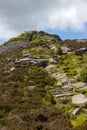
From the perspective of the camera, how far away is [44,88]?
109ft

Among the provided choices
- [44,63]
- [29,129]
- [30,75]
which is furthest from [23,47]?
[29,129]

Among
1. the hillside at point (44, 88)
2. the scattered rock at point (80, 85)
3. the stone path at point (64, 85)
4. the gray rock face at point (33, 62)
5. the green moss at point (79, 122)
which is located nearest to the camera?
the green moss at point (79, 122)

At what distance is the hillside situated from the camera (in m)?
23.0

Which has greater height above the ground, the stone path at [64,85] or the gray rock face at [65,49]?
the gray rock face at [65,49]

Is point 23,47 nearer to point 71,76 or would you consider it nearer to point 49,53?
Answer: point 49,53

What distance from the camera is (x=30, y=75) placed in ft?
127

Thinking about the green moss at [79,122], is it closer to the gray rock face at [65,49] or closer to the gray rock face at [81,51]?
the gray rock face at [81,51]

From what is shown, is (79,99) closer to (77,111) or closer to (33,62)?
(77,111)

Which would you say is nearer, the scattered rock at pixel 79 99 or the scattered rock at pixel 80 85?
the scattered rock at pixel 79 99

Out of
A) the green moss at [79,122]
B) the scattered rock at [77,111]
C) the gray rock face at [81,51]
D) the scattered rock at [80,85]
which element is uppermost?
the gray rock face at [81,51]

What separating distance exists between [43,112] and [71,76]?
12497 millimetres

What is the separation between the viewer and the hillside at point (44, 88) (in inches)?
907

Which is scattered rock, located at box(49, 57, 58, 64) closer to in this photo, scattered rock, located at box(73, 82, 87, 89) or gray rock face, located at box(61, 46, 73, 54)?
gray rock face, located at box(61, 46, 73, 54)

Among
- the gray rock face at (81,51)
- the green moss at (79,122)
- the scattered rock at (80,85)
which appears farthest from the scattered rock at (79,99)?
the gray rock face at (81,51)
